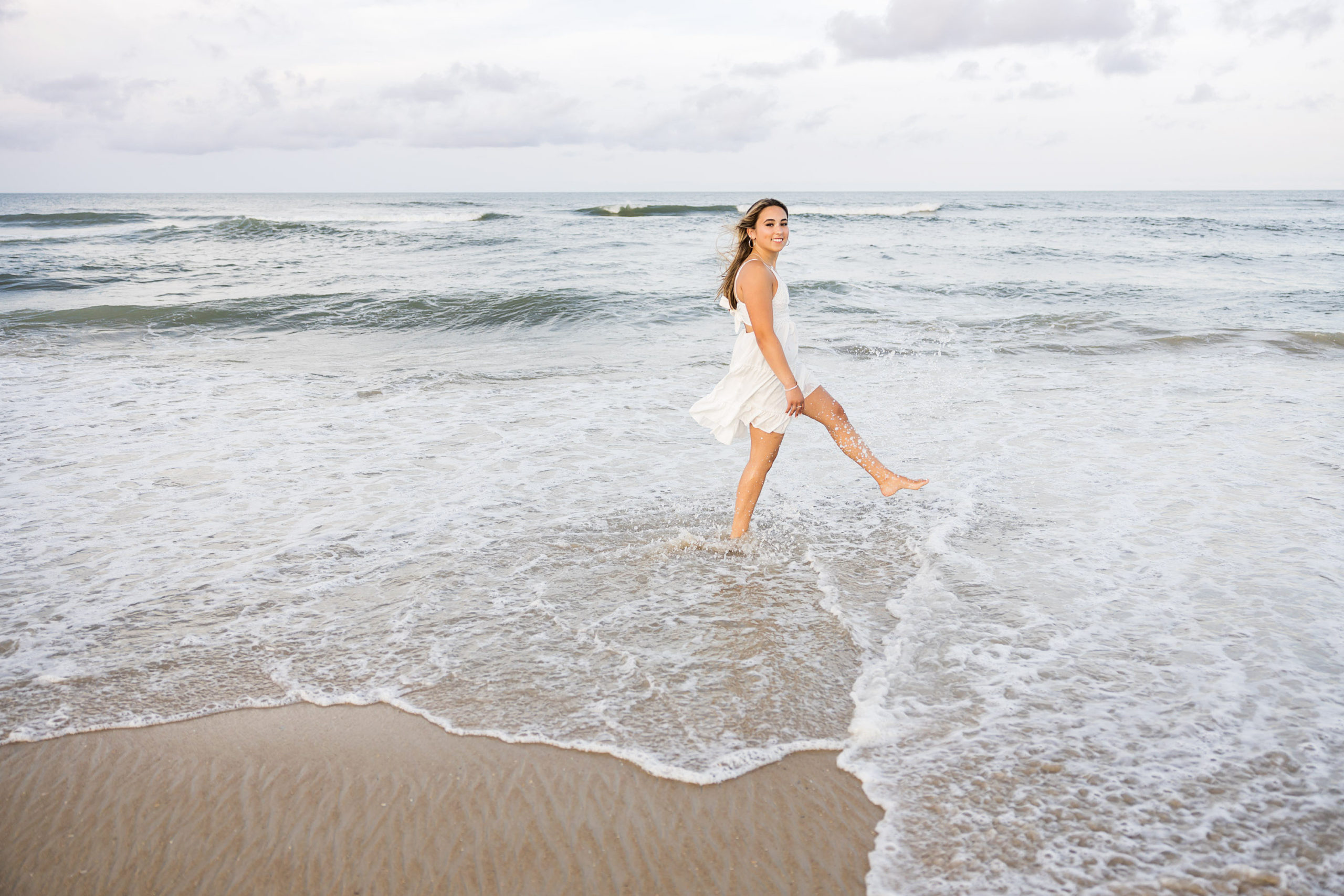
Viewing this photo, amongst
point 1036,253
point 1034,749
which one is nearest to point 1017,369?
point 1034,749

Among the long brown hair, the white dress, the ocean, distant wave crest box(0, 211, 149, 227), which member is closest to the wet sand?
the ocean

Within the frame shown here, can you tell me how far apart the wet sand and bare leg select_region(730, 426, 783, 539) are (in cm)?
176

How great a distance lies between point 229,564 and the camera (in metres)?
3.96

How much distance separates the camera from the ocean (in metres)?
2.44

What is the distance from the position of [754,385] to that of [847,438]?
21.5 inches

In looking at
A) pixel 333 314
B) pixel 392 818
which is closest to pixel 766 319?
pixel 392 818

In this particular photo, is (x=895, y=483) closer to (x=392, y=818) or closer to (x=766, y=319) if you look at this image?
(x=766, y=319)

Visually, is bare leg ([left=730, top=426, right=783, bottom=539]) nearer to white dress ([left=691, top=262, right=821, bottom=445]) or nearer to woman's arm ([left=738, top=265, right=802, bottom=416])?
white dress ([left=691, top=262, right=821, bottom=445])

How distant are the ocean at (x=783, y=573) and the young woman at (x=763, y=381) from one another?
43cm

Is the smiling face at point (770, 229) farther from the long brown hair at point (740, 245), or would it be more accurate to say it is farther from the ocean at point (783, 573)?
the ocean at point (783, 573)

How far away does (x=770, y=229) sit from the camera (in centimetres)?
380

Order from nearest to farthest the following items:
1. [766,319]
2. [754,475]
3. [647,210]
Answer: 1. [766,319]
2. [754,475]
3. [647,210]

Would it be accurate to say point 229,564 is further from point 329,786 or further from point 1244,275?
point 1244,275

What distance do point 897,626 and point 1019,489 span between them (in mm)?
2072
